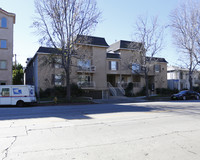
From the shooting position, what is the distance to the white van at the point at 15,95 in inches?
697

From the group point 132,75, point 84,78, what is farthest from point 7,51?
point 132,75

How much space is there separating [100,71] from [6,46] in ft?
47.7

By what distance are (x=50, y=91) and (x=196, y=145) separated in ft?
80.4

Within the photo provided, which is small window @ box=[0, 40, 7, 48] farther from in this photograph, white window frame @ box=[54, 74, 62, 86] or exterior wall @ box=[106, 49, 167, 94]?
exterior wall @ box=[106, 49, 167, 94]

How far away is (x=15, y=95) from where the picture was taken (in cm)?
1786

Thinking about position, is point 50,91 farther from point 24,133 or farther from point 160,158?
point 160,158

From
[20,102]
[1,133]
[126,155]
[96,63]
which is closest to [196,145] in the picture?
[126,155]

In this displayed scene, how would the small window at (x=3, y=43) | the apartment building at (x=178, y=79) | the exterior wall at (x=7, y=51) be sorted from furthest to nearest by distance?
the apartment building at (x=178, y=79) < the small window at (x=3, y=43) < the exterior wall at (x=7, y=51)

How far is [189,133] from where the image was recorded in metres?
6.60

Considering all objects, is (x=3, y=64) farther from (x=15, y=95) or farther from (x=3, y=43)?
(x=15, y=95)

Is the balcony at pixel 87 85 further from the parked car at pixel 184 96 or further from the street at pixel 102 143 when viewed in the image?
the street at pixel 102 143

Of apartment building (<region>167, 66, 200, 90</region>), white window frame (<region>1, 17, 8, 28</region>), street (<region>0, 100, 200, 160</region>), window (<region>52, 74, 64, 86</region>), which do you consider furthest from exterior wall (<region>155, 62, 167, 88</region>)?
street (<region>0, 100, 200, 160</region>)

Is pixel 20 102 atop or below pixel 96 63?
below

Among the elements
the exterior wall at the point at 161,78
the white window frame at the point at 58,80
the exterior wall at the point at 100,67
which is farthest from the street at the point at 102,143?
the exterior wall at the point at 161,78
